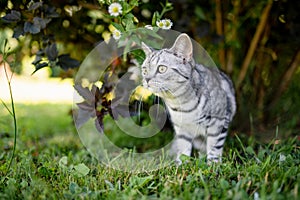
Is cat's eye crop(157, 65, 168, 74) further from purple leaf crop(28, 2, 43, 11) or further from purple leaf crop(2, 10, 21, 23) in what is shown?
purple leaf crop(2, 10, 21, 23)

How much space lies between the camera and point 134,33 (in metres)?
2.17

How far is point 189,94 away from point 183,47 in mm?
276

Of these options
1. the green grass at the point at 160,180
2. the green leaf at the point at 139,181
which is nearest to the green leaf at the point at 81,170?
the green grass at the point at 160,180

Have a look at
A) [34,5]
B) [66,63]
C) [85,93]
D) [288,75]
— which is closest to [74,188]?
[85,93]

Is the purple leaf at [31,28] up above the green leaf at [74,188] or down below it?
above

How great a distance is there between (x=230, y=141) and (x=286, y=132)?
0.48 meters

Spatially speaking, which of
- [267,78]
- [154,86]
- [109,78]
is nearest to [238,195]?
[154,86]

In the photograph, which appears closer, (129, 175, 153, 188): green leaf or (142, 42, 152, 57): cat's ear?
(129, 175, 153, 188): green leaf

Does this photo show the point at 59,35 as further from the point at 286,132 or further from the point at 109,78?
the point at 286,132

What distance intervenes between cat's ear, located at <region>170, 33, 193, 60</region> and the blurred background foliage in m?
0.69

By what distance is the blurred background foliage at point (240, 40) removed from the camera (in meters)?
2.82

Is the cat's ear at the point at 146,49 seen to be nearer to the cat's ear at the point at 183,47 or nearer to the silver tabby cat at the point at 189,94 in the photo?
the silver tabby cat at the point at 189,94

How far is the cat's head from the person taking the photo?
6.66ft

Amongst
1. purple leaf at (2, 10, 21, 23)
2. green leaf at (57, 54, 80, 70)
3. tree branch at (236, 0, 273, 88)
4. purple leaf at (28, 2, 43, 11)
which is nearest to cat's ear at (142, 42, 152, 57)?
green leaf at (57, 54, 80, 70)
